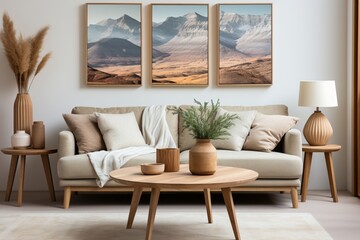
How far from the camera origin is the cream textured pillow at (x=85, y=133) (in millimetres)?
5137

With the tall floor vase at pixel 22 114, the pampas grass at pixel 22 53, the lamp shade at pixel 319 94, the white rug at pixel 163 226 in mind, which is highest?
the pampas grass at pixel 22 53

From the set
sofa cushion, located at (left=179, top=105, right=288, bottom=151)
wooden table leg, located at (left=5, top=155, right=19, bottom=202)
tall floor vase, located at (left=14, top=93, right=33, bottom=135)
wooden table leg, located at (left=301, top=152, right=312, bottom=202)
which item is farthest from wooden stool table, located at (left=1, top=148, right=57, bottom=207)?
wooden table leg, located at (left=301, top=152, right=312, bottom=202)

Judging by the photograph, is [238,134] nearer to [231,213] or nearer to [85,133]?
[85,133]

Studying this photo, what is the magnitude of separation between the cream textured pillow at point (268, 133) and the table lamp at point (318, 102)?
0.68 feet

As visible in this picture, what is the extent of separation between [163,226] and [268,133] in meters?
1.52

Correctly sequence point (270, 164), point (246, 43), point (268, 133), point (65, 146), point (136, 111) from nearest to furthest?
point (270, 164) < point (65, 146) < point (268, 133) < point (136, 111) < point (246, 43)

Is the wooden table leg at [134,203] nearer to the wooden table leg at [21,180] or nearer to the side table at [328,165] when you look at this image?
the wooden table leg at [21,180]

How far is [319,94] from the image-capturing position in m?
5.28

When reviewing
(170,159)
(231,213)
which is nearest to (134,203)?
(170,159)

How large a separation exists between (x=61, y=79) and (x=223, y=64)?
64.6 inches

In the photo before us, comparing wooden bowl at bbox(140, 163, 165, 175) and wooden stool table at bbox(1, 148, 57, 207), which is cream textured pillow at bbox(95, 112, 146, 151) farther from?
wooden bowl at bbox(140, 163, 165, 175)

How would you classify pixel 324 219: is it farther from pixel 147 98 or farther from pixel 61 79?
pixel 61 79

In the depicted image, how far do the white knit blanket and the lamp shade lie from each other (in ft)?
4.33

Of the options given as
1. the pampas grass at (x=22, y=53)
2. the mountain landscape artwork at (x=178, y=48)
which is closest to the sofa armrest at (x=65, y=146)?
the pampas grass at (x=22, y=53)
